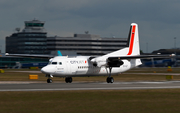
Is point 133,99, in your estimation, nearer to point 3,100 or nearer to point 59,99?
point 59,99

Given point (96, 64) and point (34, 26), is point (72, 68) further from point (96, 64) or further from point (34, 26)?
point (34, 26)

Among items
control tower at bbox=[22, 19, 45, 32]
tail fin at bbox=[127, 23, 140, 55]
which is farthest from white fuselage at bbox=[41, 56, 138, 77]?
control tower at bbox=[22, 19, 45, 32]

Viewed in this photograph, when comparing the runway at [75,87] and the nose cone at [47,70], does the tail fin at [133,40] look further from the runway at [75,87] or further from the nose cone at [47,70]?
the nose cone at [47,70]

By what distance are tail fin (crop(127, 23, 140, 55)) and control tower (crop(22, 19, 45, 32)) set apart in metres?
154

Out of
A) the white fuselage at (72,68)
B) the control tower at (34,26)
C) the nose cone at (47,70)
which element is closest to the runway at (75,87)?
the nose cone at (47,70)

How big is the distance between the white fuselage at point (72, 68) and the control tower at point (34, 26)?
514 feet

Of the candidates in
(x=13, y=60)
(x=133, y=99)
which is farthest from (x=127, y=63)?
(x=13, y=60)

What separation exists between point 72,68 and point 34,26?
16071 centimetres

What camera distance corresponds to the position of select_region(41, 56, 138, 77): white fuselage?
36.8m

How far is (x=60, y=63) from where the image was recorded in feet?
123

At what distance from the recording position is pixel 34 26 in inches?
7667

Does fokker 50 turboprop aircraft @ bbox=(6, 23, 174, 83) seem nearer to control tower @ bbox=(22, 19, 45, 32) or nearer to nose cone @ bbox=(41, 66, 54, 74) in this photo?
nose cone @ bbox=(41, 66, 54, 74)

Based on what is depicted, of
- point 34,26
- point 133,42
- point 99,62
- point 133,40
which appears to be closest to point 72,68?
point 99,62

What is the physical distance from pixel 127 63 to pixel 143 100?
22.0 metres
